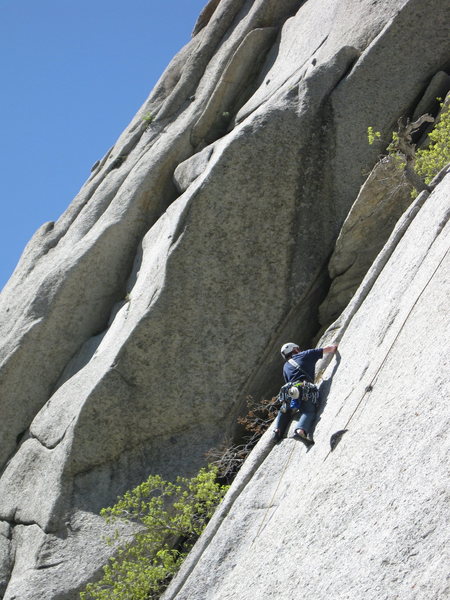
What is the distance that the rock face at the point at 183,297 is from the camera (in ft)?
58.8

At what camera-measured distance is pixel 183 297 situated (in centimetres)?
1838

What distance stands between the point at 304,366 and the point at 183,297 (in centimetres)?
481

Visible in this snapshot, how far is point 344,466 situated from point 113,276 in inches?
448

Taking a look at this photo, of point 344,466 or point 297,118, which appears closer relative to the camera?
point 344,466

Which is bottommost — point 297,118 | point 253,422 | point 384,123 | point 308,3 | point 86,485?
point 253,422

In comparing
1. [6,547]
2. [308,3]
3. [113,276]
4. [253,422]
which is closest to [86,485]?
[6,547]

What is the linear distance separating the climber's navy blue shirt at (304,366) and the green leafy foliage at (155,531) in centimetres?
281

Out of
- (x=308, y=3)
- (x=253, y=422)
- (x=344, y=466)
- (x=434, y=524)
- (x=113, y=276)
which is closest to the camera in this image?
(x=434, y=524)

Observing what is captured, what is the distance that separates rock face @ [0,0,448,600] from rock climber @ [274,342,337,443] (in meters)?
3.79

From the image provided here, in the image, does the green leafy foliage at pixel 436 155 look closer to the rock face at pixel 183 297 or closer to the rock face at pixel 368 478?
the rock face at pixel 368 478

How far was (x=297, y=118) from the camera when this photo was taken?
19375 millimetres

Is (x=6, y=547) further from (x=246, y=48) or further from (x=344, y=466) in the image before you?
(x=246, y=48)

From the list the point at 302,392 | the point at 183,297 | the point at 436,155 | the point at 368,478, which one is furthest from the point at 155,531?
the point at 436,155

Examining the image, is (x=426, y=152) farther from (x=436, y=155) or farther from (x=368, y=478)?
(x=368, y=478)
